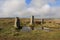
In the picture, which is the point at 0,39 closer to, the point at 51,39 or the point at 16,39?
the point at 16,39

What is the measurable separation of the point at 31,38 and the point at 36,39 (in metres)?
0.66

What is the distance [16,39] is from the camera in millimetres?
17328

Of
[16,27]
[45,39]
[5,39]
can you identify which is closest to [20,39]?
[5,39]

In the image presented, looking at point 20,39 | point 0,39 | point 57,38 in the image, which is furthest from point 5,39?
point 57,38

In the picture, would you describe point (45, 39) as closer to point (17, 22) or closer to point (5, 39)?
point (5, 39)

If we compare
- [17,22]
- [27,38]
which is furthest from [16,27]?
[27,38]

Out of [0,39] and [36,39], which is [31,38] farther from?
[0,39]

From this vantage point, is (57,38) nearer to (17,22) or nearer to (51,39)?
(51,39)

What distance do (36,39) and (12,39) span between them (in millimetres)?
2616

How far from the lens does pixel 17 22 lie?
26.5 meters

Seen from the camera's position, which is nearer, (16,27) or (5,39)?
(5,39)

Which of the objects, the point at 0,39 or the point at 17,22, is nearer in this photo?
the point at 0,39

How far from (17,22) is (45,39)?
10049 mm

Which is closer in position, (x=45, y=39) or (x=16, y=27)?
(x=45, y=39)
